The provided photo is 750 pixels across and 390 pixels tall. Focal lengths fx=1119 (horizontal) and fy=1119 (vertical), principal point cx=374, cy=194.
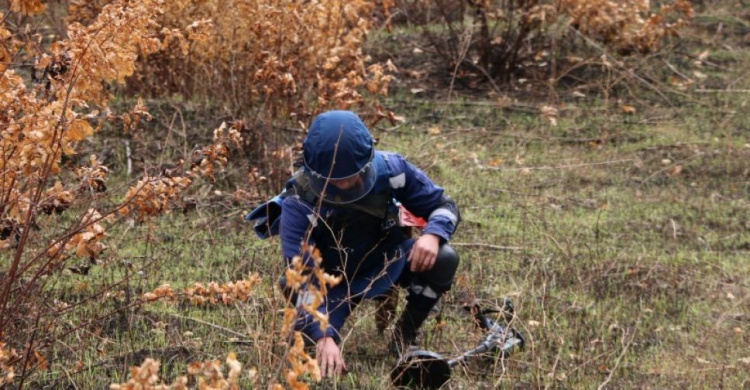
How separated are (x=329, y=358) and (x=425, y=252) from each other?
1.91 ft

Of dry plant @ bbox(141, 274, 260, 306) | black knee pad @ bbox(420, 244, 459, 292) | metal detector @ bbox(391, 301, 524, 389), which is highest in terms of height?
dry plant @ bbox(141, 274, 260, 306)

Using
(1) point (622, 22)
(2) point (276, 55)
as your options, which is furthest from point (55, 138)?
A: (1) point (622, 22)

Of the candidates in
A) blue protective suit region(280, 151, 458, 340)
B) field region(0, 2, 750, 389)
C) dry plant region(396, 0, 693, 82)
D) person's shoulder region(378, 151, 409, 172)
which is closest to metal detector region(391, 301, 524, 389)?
field region(0, 2, 750, 389)

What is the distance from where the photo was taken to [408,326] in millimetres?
4160

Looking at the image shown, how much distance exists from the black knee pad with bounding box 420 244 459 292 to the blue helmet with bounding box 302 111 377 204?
16.4 inches

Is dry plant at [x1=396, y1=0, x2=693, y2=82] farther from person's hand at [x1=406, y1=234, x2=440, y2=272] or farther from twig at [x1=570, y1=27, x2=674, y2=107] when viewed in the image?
person's hand at [x1=406, y1=234, x2=440, y2=272]

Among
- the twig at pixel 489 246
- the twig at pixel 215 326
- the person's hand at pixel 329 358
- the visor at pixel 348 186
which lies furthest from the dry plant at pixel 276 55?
the person's hand at pixel 329 358

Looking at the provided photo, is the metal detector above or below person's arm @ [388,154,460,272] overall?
below

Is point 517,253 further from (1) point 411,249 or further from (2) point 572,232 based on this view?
(1) point 411,249

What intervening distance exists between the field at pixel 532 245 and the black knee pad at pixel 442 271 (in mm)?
233

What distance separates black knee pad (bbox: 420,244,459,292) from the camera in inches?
156

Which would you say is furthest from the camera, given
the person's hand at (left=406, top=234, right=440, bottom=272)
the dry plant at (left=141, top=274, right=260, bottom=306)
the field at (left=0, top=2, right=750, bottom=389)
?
the field at (left=0, top=2, right=750, bottom=389)

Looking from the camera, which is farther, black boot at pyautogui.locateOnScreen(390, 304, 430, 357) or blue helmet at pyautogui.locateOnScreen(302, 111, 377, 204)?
black boot at pyautogui.locateOnScreen(390, 304, 430, 357)

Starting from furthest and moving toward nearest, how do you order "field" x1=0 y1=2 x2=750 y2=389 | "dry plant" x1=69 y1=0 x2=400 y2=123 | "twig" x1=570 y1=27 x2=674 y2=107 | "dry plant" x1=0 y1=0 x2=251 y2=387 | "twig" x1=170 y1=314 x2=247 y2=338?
"twig" x1=570 y1=27 x2=674 y2=107
"dry plant" x1=69 y1=0 x2=400 y2=123
"twig" x1=170 y1=314 x2=247 y2=338
"field" x1=0 y1=2 x2=750 y2=389
"dry plant" x1=0 y1=0 x2=251 y2=387
